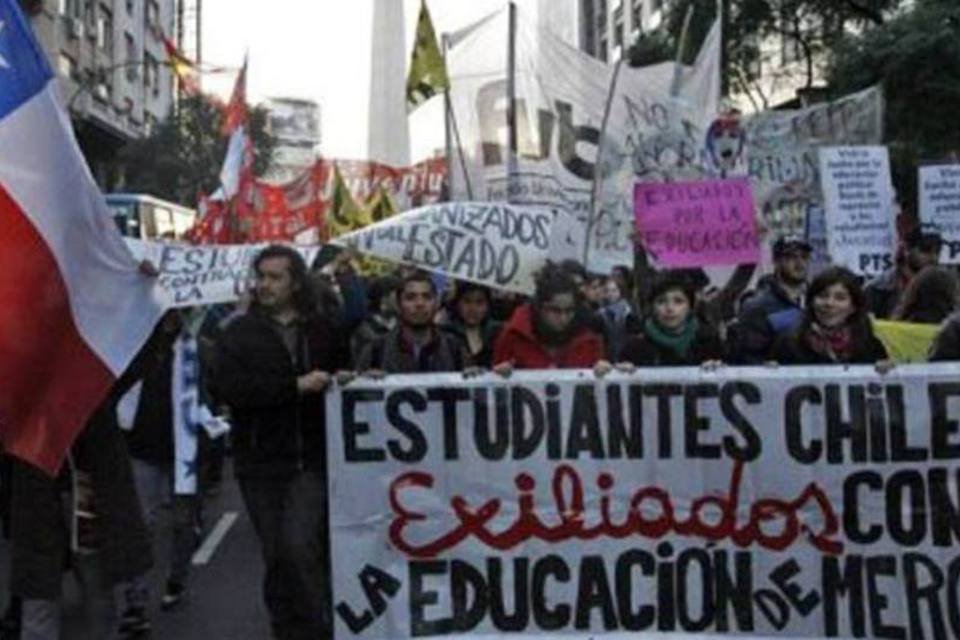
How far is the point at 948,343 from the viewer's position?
6543 millimetres

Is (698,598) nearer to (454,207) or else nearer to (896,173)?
(454,207)

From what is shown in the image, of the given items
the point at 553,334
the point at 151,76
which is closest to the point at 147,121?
the point at 151,76

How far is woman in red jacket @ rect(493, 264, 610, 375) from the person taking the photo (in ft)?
20.7

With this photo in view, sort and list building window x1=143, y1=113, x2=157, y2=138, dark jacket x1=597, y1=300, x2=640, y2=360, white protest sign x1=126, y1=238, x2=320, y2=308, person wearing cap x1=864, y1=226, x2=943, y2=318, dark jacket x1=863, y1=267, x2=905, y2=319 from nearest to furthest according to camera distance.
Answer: white protest sign x1=126, y1=238, x2=320, y2=308 < dark jacket x1=597, y1=300, x2=640, y2=360 < person wearing cap x1=864, y1=226, x2=943, y2=318 < dark jacket x1=863, y1=267, x2=905, y2=319 < building window x1=143, y1=113, x2=157, y2=138

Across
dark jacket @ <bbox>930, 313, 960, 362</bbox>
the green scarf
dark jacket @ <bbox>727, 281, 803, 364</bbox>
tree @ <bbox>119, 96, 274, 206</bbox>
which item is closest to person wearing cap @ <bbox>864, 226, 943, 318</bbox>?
dark jacket @ <bbox>727, 281, 803, 364</bbox>

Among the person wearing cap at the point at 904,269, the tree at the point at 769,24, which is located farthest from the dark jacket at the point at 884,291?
the tree at the point at 769,24

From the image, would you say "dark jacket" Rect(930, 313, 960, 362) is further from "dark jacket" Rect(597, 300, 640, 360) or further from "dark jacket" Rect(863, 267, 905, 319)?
"dark jacket" Rect(863, 267, 905, 319)

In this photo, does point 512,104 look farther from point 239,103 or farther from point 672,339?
point 672,339

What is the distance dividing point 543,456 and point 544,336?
56cm

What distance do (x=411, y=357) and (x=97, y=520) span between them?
1.31m

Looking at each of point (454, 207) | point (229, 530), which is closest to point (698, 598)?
point (454, 207)

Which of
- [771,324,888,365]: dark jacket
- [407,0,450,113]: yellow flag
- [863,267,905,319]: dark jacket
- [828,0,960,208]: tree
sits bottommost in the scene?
[771,324,888,365]: dark jacket

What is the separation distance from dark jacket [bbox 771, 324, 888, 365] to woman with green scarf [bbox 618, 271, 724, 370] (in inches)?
12.0

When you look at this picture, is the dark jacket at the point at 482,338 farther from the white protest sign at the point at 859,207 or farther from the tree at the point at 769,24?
the tree at the point at 769,24
